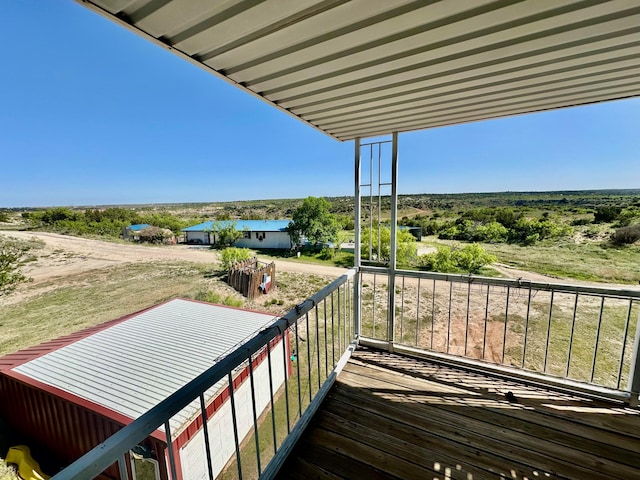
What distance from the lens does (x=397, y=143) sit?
2035 millimetres

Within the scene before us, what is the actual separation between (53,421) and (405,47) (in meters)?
6.07

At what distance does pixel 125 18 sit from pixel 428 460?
7.46 feet

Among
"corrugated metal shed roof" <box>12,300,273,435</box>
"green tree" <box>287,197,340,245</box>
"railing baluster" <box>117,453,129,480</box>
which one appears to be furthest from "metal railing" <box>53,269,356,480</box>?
"green tree" <box>287,197,340,245</box>

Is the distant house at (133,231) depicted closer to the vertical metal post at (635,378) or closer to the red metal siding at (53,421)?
the red metal siding at (53,421)

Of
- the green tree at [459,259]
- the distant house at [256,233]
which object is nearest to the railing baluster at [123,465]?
the green tree at [459,259]

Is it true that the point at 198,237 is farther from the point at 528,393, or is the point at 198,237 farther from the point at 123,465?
the point at 123,465

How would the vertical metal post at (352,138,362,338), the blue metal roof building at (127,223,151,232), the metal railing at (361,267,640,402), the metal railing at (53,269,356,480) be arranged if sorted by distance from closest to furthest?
the metal railing at (53,269,356,480) < the vertical metal post at (352,138,362,338) < the metal railing at (361,267,640,402) < the blue metal roof building at (127,223,151,232)

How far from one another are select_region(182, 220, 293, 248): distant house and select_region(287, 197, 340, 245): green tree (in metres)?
1.83

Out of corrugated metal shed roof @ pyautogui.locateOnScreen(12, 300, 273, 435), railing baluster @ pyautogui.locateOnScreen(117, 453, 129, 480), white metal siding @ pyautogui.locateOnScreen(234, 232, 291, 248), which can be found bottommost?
corrugated metal shed roof @ pyautogui.locateOnScreen(12, 300, 273, 435)

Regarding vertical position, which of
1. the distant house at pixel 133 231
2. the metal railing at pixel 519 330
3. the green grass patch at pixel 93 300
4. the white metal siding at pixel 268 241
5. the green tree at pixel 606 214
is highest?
the green tree at pixel 606 214

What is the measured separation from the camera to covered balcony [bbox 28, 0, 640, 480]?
32.7 inches

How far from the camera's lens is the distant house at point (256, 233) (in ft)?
57.3

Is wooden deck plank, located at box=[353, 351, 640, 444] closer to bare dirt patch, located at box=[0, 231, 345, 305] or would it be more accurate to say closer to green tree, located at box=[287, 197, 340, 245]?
bare dirt patch, located at box=[0, 231, 345, 305]

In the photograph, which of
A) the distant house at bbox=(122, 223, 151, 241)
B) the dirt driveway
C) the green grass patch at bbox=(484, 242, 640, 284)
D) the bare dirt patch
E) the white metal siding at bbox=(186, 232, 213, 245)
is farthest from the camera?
the white metal siding at bbox=(186, 232, 213, 245)
